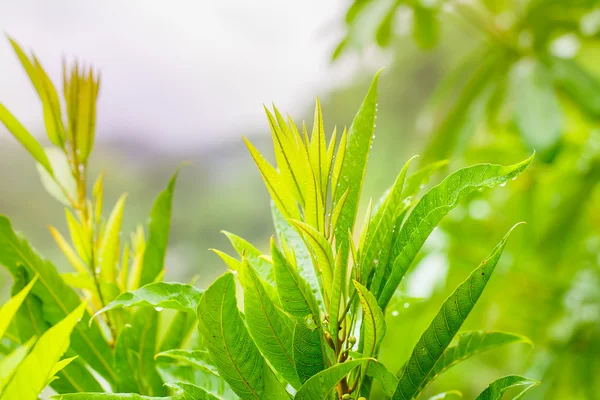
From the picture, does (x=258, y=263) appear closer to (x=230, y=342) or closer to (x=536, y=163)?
(x=230, y=342)

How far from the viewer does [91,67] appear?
39 centimetres

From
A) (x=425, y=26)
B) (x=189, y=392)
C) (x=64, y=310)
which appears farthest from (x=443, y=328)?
(x=425, y=26)

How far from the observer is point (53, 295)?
1.18 feet

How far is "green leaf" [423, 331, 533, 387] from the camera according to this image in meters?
0.32

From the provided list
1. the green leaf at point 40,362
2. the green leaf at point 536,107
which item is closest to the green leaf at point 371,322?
the green leaf at point 40,362

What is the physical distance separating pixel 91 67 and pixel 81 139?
58 mm

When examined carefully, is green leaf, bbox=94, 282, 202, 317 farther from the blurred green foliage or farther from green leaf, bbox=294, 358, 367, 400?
the blurred green foliage

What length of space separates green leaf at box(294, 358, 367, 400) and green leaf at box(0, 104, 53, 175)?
27cm

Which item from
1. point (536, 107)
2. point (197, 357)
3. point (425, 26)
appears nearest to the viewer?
point (197, 357)

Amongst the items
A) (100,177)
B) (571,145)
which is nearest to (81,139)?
(100,177)

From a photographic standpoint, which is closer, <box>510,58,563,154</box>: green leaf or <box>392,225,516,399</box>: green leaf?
<box>392,225,516,399</box>: green leaf

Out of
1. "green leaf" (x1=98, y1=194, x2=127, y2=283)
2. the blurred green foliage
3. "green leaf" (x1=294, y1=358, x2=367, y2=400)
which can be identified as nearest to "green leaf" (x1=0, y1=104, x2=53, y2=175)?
"green leaf" (x1=98, y1=194, x2=127, y2=283)

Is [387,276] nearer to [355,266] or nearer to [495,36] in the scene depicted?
[355,266]

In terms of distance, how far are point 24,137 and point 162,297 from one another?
198mm
